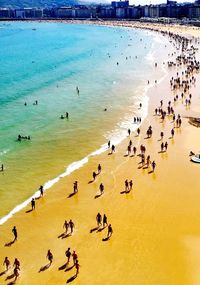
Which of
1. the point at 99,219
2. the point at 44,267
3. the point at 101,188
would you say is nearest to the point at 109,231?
the point at 99,219

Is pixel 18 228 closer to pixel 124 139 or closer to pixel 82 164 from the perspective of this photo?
pixel 82 164

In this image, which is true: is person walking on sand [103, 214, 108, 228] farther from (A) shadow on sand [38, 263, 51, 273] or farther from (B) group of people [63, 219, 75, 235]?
(A) shadow on sand [38, 263, 51, 273]

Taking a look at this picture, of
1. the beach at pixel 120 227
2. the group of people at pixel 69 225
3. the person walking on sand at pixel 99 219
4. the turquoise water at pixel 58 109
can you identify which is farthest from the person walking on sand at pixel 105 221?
the turquoise water at pixel 58 109

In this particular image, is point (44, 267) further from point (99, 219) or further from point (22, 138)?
point (22, 138)

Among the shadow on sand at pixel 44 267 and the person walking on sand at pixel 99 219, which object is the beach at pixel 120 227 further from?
the person walking on sand at pixel 99 219

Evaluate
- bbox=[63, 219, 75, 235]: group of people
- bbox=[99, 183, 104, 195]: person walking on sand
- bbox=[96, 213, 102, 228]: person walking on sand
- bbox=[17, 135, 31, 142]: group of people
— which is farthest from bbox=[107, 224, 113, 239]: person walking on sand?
bbox=[17, 135, 31, 142]: group of people
